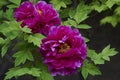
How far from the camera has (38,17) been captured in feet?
4.93

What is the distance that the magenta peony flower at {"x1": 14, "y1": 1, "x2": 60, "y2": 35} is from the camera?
1504 mm

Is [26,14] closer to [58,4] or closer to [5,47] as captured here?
[5,47]

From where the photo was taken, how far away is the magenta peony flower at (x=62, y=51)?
56.3 inches

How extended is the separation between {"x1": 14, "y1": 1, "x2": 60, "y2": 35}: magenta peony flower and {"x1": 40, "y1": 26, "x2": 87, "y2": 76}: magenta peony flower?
64 mm

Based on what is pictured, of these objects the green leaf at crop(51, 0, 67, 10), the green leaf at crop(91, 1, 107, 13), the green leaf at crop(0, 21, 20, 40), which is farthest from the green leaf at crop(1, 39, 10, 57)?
the green leaf at crop(91, 1, 107, 13)

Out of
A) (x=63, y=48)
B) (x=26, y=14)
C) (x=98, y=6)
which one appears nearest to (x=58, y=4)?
(x=98, y=6)

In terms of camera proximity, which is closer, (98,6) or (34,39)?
(34,39)

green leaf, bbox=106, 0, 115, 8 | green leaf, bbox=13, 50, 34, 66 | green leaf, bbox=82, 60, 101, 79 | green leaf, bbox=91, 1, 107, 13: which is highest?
green leaf, bbox=106, 0, 115, 8

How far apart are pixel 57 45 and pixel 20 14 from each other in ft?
0.82

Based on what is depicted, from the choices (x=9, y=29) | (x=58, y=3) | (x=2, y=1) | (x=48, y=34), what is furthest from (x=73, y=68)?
(x=2, y=1)

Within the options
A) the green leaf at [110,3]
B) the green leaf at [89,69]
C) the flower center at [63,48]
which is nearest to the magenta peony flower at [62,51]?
the flower center at [63,48]

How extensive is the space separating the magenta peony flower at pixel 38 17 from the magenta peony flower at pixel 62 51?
0.06m

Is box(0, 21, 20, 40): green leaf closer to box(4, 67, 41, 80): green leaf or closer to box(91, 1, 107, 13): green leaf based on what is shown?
box(4, 67, 41, 80): green leaf

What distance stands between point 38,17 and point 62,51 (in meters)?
0.19
